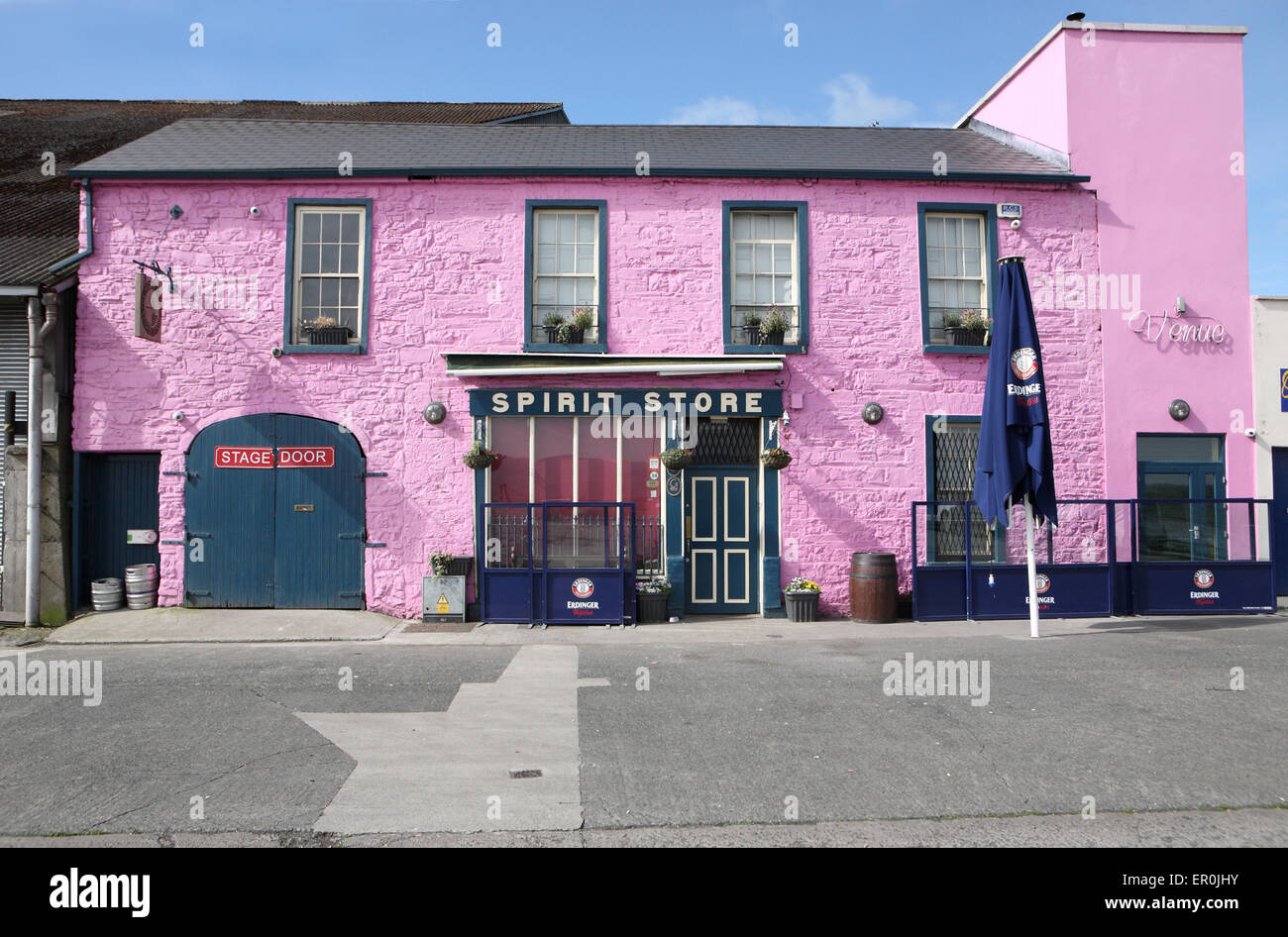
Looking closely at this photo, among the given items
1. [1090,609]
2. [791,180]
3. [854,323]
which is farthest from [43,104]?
[1090,609]

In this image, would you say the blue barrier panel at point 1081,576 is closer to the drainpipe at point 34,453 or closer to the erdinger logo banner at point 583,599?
the erdinger logo banner at point 583,599

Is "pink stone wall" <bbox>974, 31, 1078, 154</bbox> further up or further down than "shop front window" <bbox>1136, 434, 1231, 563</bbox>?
further up

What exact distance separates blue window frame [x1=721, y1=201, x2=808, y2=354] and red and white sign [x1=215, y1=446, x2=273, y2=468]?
705 centimetres

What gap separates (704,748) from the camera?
574cm

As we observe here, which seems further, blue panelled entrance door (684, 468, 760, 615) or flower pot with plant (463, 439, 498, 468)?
blue panelled entrance door (684, 468, 760, 615)

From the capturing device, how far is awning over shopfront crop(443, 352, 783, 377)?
39.1 feet

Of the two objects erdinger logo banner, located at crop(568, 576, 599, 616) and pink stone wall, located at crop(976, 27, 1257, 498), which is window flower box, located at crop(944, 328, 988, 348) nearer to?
pink stone wall, located at crop(976, 27, 1257, 498)

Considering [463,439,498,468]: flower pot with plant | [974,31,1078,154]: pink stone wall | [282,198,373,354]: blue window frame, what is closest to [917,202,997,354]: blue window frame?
[974,31,1078,154]: pink stone wall

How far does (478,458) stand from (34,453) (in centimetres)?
598

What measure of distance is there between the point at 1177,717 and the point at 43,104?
104 feet

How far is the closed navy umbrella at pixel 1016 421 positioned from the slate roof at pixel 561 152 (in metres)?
3.19

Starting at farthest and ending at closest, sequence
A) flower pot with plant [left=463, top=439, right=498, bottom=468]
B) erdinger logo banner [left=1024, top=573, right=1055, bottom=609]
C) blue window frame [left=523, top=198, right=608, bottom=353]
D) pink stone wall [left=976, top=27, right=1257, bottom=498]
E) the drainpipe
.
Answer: pink stone wall [left=976, top=27, right=1257, bottom=498]
blue window frame [left=523, top=198, right=608, bottom=353]
flower pot with plant [left=463, top=439, right=498, bottom=468]
erdinger logo banner [left=1024, top=573, right=1055, bottom=609]
the drainpipe

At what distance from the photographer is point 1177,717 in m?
6.39
